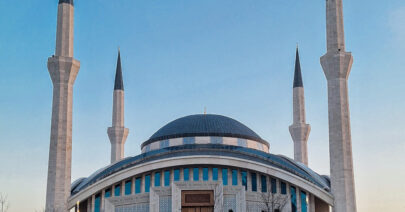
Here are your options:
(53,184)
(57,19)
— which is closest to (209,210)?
(53,184)

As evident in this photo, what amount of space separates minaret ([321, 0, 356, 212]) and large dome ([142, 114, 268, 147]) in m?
9.35

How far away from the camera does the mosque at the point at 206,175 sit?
35406 mm

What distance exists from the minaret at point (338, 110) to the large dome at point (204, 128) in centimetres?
935

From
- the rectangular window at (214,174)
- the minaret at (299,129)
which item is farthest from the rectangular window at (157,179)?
the minaret at (299,129)

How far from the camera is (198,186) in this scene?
35594 millimetres

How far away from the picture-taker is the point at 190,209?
35.6 m

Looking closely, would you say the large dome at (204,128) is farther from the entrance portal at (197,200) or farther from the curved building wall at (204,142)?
the entrance portal at (197,200)

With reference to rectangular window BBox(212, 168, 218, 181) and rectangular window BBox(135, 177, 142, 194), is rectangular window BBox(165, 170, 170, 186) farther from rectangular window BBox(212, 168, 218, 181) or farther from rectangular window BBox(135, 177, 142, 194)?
rectangular window BBox(212, 168, 218, 181)

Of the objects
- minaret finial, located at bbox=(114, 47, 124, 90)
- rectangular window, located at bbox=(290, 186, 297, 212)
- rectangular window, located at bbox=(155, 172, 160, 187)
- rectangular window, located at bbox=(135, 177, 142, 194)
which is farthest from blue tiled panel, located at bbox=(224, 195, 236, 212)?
minaret finial, located at bbox=(114, 47, 124, 90)

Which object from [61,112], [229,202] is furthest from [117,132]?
[229,202]

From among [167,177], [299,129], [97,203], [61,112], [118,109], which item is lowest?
[97,203]

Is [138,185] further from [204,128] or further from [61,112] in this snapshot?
[204,128]

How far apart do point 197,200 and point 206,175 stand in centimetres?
186

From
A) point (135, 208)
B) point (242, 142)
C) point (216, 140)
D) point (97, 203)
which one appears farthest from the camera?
point (242, 142)
